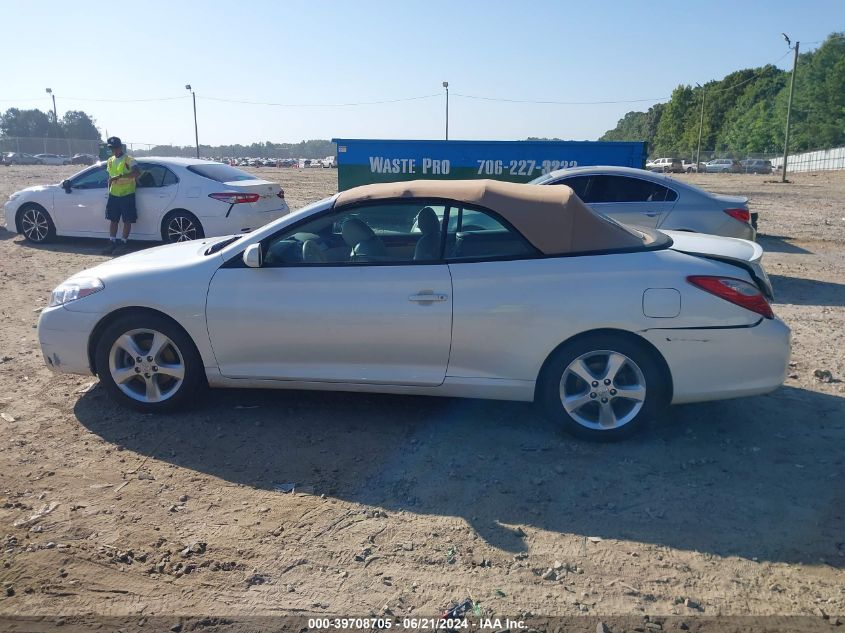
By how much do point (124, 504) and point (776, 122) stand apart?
294 ft

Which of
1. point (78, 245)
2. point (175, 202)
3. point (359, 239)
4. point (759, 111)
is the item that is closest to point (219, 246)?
point (359, 239)

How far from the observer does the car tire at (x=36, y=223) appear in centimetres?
1209

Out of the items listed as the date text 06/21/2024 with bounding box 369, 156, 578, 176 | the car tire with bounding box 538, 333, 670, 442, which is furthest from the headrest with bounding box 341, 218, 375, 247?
the date text 06/21/2024 with bounding box 369, 156, 578, 176

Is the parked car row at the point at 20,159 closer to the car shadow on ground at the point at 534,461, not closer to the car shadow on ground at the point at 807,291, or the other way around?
the car shadow on ground at the point at 807,291

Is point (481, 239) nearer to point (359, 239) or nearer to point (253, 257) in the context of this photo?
point (359, 239)

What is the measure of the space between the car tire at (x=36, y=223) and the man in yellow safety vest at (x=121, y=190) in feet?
5.56

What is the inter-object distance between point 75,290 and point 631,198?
7.04m

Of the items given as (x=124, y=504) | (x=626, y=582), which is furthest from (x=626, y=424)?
(x=124, y=504)

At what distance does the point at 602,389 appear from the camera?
172 inches

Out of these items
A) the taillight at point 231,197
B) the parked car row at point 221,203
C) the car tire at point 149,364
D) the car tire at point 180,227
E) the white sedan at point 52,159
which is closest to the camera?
the car tire at point 149,364

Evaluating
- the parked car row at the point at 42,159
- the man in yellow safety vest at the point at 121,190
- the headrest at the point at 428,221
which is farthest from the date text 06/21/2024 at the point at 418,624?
the parked car row at the point at 42,159

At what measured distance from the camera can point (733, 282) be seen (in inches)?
170

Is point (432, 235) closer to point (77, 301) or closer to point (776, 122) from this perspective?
point (77, 301)

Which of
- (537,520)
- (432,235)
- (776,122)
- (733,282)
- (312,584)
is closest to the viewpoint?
(312,584)
